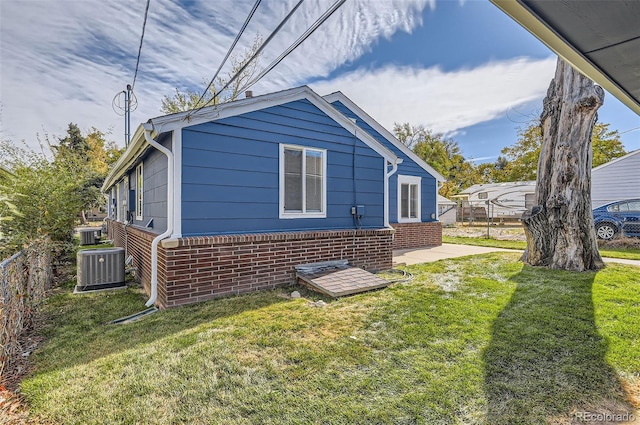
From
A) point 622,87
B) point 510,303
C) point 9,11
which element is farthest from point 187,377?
point 9,11

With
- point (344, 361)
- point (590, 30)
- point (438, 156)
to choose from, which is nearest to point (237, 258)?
point (344, 361)

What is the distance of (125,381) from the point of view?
2592 mm

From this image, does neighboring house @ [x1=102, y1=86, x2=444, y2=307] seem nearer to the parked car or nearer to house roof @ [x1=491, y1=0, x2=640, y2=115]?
house roof @ [x1=491, y1=0, x2=640, y2=115]

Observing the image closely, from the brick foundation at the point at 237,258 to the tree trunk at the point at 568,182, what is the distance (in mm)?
4028

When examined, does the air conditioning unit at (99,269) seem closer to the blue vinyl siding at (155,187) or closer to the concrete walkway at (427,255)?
the blue vinyl siding at (155,187)

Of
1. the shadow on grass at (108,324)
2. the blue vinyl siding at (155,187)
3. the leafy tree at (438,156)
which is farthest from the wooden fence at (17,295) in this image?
the leafy tree at (438,156)

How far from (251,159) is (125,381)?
357 centimetres

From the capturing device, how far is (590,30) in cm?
172

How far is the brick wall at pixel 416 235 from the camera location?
1060 cm

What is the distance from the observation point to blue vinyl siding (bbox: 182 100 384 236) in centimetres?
476

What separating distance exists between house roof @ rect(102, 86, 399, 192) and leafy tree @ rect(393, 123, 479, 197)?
89.0ft

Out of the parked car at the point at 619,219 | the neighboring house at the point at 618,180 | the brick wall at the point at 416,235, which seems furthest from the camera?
the neighboring house at the point at 618,180

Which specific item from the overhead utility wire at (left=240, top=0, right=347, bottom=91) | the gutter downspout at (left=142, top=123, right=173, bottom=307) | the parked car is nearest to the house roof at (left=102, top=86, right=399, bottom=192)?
the gutter downspout at (left=142, top=123, right=173, bottom=307)

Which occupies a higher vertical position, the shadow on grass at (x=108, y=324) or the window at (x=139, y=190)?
the window at (x=139, y=190)
